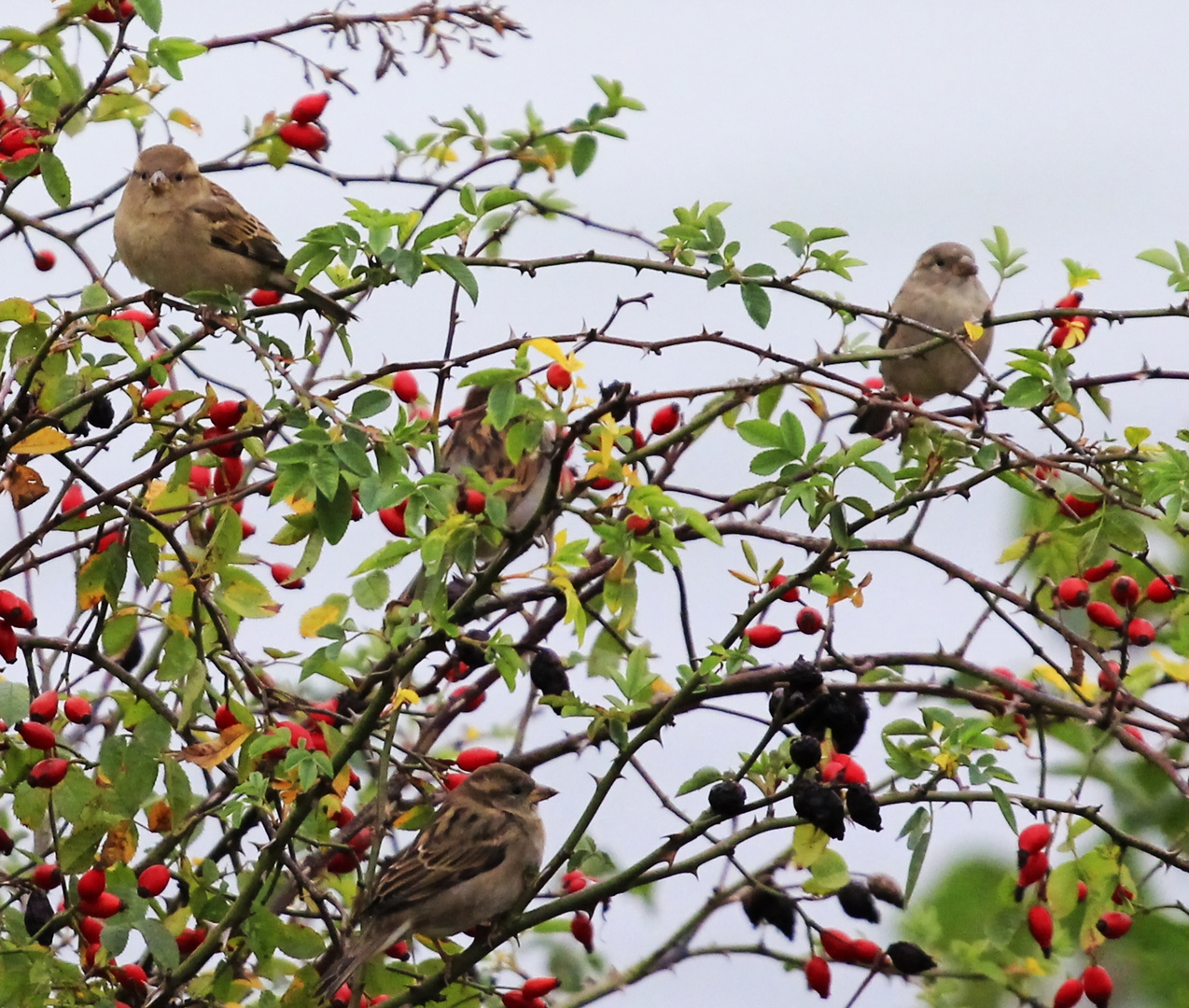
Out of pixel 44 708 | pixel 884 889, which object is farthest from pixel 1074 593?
pixel 44 708

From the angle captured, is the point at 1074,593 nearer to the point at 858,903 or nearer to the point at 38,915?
the point at 858,903

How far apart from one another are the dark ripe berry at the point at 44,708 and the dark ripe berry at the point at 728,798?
49.3 inches

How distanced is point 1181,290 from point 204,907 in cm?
220

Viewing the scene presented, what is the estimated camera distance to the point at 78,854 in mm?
2820

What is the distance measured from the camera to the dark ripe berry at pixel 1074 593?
10.1 feet

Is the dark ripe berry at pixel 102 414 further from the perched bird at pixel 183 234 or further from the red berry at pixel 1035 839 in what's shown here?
the red berry at pixel 1035 839

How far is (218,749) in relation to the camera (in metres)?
2.80

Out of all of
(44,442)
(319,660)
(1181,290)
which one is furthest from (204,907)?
(1181,290)

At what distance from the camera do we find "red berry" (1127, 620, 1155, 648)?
10.3 feet

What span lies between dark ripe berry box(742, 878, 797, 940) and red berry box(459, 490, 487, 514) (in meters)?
0.90

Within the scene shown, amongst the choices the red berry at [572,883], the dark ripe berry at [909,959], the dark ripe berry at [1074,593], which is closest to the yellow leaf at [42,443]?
the red berry at [572,883]

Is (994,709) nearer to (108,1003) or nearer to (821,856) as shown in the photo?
(821,856)

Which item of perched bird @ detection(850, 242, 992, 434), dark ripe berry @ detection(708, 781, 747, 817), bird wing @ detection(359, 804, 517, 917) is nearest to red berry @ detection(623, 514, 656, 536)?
dark ripe berry @ detection(708, 781, 747, 817)

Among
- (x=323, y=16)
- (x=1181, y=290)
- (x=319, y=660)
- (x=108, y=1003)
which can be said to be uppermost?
(x=323, y=16)
